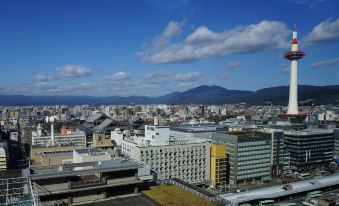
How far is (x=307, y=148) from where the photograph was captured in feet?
176

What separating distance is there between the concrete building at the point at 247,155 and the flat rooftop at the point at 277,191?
6111 millimetres

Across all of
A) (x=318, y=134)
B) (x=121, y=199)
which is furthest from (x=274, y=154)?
(x=121, y=199)

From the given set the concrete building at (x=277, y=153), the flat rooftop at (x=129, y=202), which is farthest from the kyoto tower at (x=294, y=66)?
the flat rooftop at (x=129, y=202)

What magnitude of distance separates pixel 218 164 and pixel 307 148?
1811 centimetres

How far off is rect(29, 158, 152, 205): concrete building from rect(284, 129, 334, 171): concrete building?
37286mm

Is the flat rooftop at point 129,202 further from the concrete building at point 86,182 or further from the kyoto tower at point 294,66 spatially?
the kyoto tower at point 294,66

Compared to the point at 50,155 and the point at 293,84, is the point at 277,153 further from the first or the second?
the point at 293,84

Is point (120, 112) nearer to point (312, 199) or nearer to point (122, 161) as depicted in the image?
point (312, 199)

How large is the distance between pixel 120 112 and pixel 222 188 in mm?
100130

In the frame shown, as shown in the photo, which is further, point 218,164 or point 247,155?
point 247,155

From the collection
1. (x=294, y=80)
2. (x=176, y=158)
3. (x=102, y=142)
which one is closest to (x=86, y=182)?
(x=176, y=158)

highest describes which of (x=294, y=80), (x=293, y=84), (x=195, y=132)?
(x=294, y=80)

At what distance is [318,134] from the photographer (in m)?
54.9

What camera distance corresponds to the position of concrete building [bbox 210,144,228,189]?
43438mm
